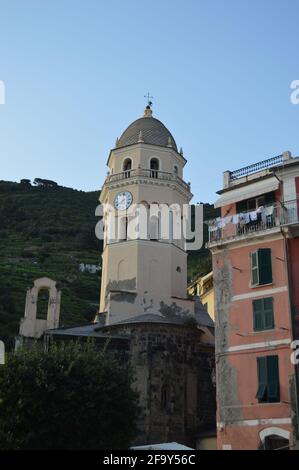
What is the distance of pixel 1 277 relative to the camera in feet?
279

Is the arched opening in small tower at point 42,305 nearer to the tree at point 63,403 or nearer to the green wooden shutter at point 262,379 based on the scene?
the tree at point 63,403

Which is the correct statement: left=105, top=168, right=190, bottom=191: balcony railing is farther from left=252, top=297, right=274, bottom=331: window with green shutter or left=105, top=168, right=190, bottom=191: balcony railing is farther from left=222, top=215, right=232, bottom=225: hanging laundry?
left=252, top=297, right=274, bottom=331: window with green shutter

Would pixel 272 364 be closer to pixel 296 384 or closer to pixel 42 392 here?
pixel 296 384

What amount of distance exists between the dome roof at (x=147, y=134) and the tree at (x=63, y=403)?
19699 millimetres

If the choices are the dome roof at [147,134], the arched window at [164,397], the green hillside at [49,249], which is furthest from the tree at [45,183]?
the arched window at [164,397]

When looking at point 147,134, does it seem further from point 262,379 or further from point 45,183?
point 45,183

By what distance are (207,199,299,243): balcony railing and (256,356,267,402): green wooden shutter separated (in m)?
5.76

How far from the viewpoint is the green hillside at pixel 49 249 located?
76062 millimetres

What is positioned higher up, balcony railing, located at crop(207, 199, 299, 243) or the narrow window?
balcony railing, located at crop(207, 199, 299, 243)

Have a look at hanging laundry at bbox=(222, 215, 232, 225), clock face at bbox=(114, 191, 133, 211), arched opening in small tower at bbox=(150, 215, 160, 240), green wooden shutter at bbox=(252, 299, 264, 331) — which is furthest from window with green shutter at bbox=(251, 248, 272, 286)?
clock face at bbox=(114, 191, 133, 211)

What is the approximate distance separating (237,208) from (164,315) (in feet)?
39.6

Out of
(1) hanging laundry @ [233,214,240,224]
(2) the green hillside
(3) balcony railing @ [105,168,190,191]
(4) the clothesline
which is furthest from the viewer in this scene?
(2) the green hillside

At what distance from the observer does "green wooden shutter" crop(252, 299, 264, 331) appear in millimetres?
25128

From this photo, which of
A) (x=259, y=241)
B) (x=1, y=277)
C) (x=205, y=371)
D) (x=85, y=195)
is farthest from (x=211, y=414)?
(x=85, y=195)
